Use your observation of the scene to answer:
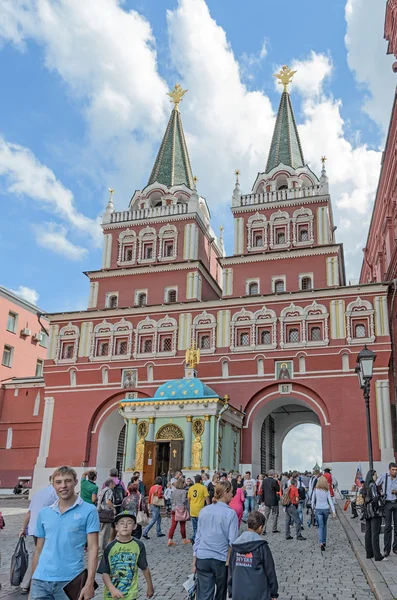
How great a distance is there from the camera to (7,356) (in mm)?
39531

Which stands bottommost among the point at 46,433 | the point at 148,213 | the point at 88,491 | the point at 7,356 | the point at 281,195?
the point at 88,491

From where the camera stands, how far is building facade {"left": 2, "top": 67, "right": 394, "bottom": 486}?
26031 mm

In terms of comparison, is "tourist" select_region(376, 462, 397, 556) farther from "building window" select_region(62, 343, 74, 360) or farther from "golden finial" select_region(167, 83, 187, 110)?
"golden finial" select_region(167, 83, 187, 110)

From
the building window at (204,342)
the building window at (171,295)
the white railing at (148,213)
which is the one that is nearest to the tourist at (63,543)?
the building window at (204,342)

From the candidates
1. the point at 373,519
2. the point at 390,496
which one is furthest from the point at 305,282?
the point at 373,519

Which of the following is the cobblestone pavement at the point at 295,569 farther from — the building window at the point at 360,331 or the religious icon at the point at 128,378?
the religious icon at the point at 128,378

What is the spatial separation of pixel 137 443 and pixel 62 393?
8025 mm

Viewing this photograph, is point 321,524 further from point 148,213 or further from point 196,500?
point 148,213

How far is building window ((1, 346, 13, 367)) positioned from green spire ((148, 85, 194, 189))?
48.6ft

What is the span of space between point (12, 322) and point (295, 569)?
111 ft

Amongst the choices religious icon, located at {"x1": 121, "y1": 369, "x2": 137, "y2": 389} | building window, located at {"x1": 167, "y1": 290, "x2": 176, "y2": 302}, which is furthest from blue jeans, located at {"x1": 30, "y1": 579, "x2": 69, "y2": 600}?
building window, located at {"x1": 167, "y1": 290, "x2": 176, "y2": 302}

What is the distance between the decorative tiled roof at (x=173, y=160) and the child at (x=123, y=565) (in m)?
33.1

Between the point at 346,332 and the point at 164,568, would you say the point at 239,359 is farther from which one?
the point at 164,568

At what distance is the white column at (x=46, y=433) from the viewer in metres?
30.8
